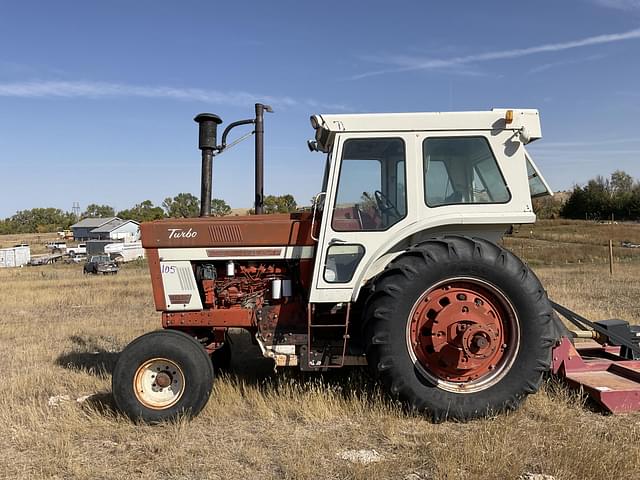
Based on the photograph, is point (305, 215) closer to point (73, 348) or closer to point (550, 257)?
point (73, 348)

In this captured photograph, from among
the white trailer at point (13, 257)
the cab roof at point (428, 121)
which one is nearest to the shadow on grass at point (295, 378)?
the cab roof at point (428, 121)

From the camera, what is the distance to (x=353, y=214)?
452cm

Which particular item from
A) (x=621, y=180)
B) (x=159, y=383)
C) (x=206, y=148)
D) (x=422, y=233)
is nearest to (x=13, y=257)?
(x=206, y=148)

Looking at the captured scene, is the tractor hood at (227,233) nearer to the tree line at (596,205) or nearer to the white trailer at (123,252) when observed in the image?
the white trailer at (123,252)

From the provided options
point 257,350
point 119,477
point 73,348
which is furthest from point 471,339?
point 73,348

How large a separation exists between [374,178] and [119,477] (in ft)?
9.95

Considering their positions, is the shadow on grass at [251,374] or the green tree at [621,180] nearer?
the shadow on grass at [251,374]

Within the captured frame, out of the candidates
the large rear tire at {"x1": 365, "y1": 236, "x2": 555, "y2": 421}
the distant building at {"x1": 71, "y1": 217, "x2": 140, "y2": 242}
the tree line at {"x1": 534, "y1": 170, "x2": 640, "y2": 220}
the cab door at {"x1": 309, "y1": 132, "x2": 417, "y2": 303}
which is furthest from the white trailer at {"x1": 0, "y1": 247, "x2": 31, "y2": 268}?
the tree line at {"x1": 534, "y1": 170, "x2": 640, "y2": 220}

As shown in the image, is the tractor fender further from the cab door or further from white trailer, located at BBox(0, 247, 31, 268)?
white trailer, located at BBox(0, 247, 31, 268)

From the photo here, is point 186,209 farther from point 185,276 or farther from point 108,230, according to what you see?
point 108,230

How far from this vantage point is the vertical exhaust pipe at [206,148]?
203 inches

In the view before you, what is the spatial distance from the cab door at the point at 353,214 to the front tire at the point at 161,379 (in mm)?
1131

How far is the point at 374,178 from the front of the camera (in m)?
4.64

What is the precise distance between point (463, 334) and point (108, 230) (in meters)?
54.2
